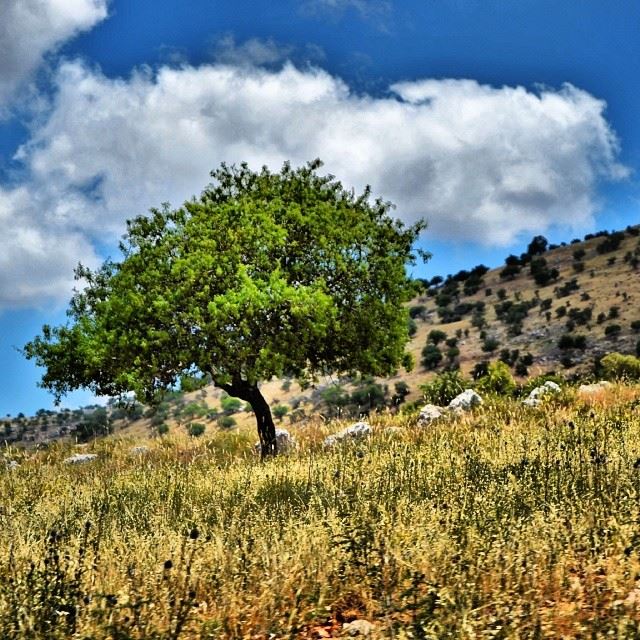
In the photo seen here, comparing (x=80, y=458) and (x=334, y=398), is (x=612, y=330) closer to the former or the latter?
(x=334, y=398)

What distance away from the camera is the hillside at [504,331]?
66.4 m

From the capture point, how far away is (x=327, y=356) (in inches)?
760

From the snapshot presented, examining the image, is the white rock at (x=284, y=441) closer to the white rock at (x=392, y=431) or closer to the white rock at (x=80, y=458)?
the white rock at (x=392, y=431)

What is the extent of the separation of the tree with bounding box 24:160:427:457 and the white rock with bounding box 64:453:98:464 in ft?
6.63

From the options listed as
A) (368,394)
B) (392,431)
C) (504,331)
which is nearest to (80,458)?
(392,431)

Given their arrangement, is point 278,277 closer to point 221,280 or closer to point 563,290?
point 221,280

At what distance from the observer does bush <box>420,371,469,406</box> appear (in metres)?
30.2

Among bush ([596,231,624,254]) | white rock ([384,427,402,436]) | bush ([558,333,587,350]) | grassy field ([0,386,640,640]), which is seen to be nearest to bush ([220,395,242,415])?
bush ([558,333,587,350])

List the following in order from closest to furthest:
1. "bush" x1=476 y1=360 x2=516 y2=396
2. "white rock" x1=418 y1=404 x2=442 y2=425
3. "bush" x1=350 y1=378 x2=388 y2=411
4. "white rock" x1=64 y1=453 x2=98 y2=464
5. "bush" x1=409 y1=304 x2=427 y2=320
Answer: "white rock" x1=418 y1=404 x2=442 y2=425 < "white rock" x1=64 y1=453 x2=98 y2=464 < "bush" x1=476 y1=360 x2=516 y2=396 < "bush" x1=350 y1=378 x2=388 y2=411 < "bush" x1=409 y1=304 x2=427 y2=320

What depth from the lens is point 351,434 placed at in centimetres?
1784

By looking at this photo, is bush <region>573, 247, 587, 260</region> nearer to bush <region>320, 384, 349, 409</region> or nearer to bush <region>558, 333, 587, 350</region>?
bush <region>558, 333, 587, 350</region>

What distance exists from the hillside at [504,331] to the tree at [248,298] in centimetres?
3317

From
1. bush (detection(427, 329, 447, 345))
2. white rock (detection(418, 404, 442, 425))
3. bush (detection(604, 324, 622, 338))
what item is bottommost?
white rock (detection(418, 404, 442, 425))

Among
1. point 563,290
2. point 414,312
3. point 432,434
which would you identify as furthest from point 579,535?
point 414,312
